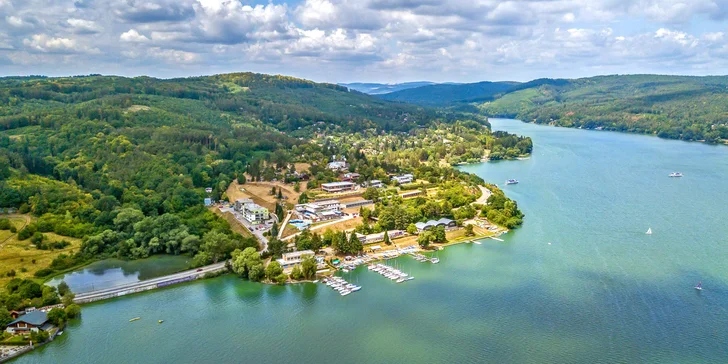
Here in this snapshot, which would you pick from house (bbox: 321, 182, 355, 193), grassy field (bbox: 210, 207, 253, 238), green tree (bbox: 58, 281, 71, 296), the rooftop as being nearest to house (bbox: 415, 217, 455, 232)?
house (bbox: 321, 182, 355, 193)

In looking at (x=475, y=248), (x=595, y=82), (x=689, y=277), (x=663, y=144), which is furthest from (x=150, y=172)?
(x=595, y=82)

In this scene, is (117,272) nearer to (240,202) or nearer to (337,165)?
(240,202)

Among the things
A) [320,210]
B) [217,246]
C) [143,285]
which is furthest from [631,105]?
[143,285]

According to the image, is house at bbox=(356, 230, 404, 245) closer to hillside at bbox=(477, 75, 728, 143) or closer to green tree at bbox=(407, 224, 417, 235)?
green tree at bbox=(407, 224, 417, 235)

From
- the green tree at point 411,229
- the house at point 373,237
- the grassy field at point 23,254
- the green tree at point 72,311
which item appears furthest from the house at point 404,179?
the green tree at point 72,311

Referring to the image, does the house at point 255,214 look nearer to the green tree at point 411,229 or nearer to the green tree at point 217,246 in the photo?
the green tree at point 217,246

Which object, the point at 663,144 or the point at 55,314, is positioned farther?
the point at 663,144

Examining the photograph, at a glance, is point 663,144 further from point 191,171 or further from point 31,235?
point 31,235
